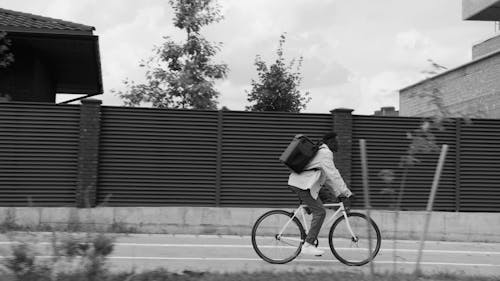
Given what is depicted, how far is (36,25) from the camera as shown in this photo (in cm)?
1268

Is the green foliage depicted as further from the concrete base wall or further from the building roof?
the building roof

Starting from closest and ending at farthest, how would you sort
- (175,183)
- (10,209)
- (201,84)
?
(10,209) < (175,183) < (201,84)

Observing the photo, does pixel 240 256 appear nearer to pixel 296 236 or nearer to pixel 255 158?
pixel 296 236

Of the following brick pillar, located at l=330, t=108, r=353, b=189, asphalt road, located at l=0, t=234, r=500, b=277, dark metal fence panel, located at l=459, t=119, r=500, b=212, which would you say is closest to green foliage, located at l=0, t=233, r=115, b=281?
asphalt road, located at l=0, t=234, r=500, b=277

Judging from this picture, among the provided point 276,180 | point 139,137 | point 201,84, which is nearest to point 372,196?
point 276,180

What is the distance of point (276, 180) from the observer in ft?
39.2

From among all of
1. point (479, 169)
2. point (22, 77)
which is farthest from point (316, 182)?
point (22, 77)

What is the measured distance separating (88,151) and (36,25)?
337cm

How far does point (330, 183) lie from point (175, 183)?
4350 mm

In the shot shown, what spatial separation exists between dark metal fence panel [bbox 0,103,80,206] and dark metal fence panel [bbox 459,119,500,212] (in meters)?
8.00

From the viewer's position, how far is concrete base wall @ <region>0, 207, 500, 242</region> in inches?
436

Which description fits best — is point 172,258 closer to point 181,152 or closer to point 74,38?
point 181,152

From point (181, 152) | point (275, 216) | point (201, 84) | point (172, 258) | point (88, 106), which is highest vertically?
point (201, 84)

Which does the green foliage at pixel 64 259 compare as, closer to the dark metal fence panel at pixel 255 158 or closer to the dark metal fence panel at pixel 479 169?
the dark metal fence panel at pixel 255 158
